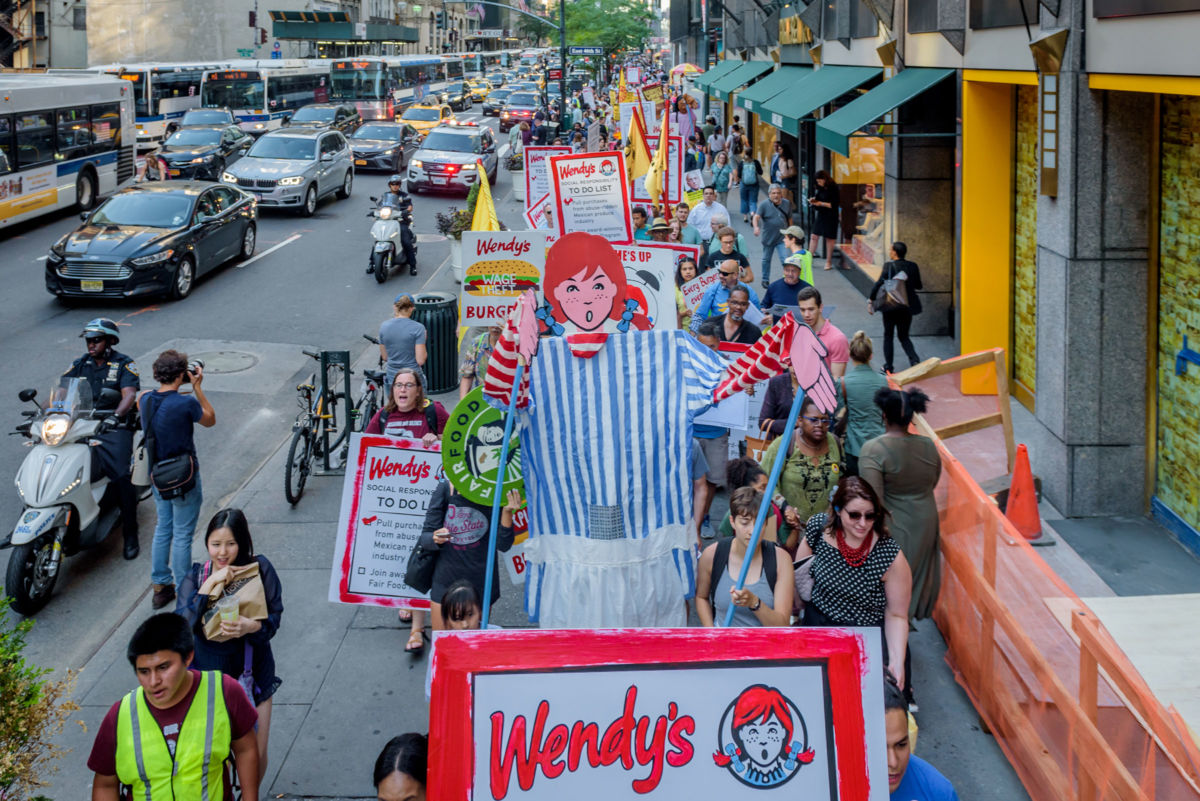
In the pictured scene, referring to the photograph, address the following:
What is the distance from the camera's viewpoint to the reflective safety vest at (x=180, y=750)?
168 inches

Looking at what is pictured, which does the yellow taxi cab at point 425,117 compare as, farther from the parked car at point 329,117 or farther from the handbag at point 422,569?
the handbag at point 422,569

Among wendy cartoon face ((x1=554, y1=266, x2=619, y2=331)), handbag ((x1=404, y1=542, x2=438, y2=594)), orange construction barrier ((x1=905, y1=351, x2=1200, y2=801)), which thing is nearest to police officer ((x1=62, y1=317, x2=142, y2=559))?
handbag ((x1=404, y1=542, x2=438, y2=594))

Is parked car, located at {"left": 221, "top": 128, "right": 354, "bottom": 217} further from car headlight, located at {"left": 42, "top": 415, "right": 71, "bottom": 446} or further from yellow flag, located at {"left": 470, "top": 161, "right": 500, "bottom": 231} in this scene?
car headlight, located at {"left": 42, "top": 415, "right": 71, "bottom": 446}

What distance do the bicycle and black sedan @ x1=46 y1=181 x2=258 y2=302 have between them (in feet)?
26.7

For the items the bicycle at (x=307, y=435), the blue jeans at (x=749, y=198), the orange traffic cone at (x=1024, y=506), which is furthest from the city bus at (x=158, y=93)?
the orange traffic cone at (x=1024, y=506)

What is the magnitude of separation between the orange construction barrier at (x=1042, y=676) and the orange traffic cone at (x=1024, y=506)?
1.32m

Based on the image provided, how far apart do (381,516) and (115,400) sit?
11.1ft

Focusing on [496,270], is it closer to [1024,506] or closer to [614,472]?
[1024,506]

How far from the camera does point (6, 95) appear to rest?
22.9 meters

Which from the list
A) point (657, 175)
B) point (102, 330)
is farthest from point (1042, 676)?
point (657, 175)

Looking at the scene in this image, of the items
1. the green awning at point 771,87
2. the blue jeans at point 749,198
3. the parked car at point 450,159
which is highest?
the green awning at point 771,87

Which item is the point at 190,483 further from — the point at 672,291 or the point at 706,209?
the point at 706,209

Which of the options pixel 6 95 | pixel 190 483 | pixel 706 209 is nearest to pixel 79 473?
pixel 190 483

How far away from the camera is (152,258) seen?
721 inches
